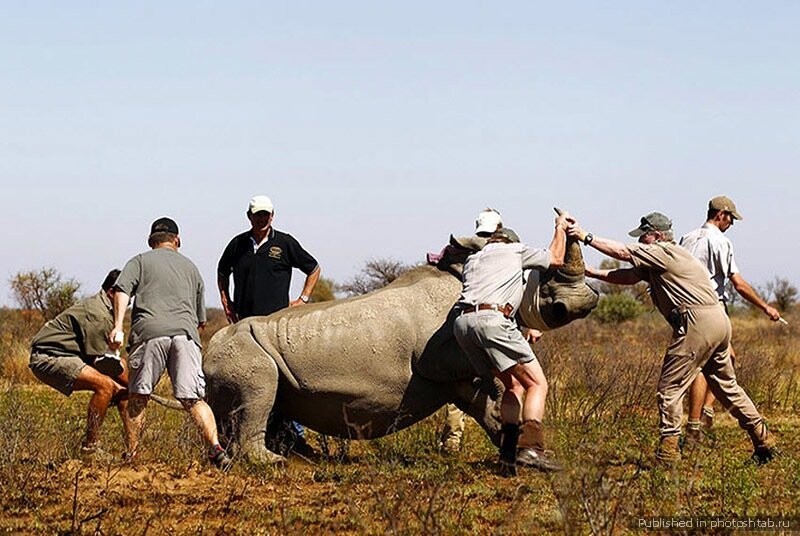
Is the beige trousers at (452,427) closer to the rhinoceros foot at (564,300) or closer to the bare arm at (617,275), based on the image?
the rhinoceros foot at (564,300)

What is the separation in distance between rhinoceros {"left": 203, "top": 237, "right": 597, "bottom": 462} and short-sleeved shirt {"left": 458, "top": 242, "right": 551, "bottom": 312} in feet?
1.48

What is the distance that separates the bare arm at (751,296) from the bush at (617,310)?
2986 cm

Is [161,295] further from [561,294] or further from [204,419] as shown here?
[561,294]

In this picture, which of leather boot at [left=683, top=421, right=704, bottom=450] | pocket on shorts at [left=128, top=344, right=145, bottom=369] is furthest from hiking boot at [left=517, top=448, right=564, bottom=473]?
pocket on shorts at [left=128, top=344, right=145, bottom=369]

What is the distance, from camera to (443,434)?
11.3 meters

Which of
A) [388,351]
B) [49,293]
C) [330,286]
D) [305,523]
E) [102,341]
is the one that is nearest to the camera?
[305,523]

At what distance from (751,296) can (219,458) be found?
4989 millimetres

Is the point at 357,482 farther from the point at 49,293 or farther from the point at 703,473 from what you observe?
the point at 49,293

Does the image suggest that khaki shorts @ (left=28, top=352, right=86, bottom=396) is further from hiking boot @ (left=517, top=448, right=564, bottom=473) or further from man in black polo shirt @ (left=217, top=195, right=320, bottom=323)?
hiking boot @ (left=517, top=448, right=564, bottom=473)

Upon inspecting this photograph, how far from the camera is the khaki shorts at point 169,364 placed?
32.1 feet

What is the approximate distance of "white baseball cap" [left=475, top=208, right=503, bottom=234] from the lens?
32.4ft

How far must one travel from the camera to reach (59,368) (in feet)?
35.7

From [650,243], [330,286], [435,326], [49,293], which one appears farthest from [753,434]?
[330,286]

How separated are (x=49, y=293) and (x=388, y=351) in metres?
21.1
